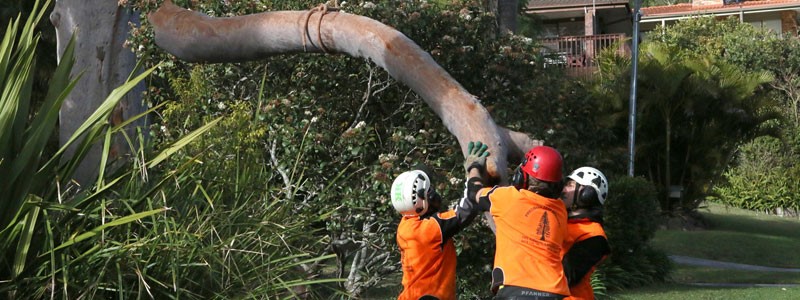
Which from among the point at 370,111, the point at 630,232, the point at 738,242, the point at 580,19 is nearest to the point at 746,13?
the point at 580,19

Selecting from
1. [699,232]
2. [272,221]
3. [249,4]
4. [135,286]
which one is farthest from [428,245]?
[699,232]

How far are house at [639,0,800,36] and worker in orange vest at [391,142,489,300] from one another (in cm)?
3945

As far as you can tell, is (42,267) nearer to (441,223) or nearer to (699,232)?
(441,223)

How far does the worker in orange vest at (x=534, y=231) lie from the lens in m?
6.70

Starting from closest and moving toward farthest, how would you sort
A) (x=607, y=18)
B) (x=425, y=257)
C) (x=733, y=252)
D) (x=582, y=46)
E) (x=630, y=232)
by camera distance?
(x=425, y=257) → (x=630, y=232) → (x=733, y=252) → (x=582, y=46) → (x=607, y=18)

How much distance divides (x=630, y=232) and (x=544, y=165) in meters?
10.2

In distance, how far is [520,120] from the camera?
9766 mm

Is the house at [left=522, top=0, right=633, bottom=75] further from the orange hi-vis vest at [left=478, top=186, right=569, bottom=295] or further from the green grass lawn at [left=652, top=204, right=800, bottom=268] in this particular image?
the orange hi-vis vest at [left=478, top=186, right=569, bottom=295]

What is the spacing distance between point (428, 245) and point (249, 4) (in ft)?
11.6

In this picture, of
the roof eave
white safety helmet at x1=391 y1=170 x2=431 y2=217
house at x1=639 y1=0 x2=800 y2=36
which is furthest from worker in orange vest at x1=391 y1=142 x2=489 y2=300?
the roof eave

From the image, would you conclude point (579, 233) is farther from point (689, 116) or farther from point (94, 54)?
point (689, 116)

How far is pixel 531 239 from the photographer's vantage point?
673 centimetres

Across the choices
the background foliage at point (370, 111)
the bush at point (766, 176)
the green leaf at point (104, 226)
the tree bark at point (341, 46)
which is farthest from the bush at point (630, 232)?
the bush at point (766, 176)

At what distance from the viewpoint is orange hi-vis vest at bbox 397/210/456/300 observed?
746cm
